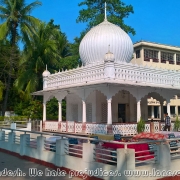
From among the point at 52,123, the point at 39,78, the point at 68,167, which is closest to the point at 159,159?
the point at 68,167

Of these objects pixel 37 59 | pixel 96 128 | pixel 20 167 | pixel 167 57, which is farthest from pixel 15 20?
pixel 167 57

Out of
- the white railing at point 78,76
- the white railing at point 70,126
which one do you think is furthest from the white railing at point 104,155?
the white railing at point 70,126

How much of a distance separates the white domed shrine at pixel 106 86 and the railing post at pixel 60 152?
605 centimetres

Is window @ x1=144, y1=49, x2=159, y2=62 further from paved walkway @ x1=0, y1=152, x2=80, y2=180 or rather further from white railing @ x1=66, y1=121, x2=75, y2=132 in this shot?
paved walkway @ x1=0, y1=152, x2=80, y2=180

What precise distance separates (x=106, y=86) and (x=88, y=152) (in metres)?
7.55

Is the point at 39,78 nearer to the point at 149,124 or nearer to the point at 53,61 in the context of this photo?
the point at 53,61

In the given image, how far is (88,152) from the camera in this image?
6965 mm

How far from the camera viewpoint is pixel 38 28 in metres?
27.1

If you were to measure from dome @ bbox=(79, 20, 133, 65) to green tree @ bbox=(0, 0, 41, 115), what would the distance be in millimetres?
9754

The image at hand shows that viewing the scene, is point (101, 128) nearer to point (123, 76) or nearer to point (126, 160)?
point (123, 76)

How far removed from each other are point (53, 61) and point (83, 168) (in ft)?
70.6

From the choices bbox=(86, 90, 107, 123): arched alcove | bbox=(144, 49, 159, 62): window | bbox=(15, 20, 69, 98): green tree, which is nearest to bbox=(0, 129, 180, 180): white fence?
bbox=(86, 90, 107, 123): arched alcove

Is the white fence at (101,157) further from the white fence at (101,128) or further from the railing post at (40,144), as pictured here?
the white fence at (101,128)

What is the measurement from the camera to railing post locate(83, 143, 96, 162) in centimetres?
690
